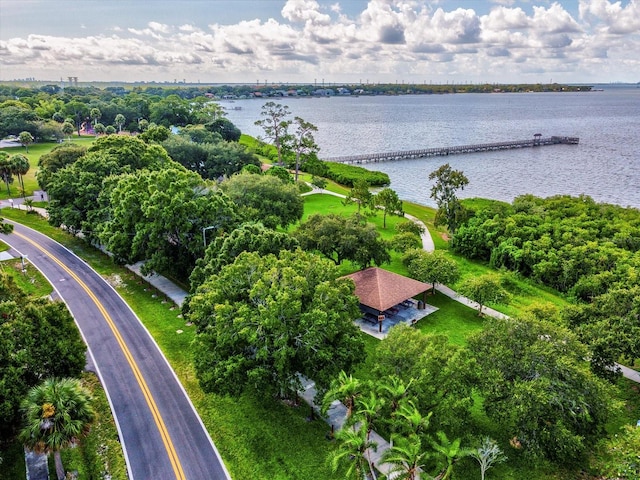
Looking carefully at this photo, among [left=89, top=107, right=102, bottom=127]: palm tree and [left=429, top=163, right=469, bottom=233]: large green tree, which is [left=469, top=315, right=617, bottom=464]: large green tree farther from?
[left=89, top=107, right=102, bottom=127]: palm tree

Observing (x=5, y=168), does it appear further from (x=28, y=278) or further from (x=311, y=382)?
(x=311, y=382)

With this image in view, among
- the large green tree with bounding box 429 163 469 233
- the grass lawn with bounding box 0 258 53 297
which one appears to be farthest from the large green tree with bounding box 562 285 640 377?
the grass lawn with bounding box 0 258 53 297

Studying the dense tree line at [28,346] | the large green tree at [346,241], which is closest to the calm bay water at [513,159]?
the large green tree at [346,241]

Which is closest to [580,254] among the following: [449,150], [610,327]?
[610,327]

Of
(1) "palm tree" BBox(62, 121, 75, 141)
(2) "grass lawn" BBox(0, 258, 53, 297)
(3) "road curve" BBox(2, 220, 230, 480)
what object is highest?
(1) "palm tree" BBox(62, 121, 75, 141)

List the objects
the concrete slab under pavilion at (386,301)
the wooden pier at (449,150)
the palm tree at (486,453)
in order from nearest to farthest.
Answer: the palm tree at (486,453)
the concrete slab under pavilion at (386,301)
the wooden pier at (449,150)

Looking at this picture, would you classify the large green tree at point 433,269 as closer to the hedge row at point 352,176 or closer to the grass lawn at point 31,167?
the hedge row at point 352,176

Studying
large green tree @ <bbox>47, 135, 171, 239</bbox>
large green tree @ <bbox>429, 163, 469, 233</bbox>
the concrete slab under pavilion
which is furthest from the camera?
large green tree @ <bbox>429, 163, 469, 233</bbox>
